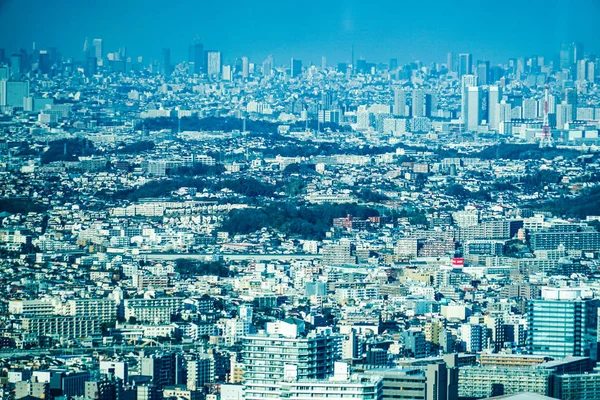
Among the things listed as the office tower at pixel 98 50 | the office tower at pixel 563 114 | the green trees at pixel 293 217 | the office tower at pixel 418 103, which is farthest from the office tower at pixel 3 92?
the office tower at pixel 418 103

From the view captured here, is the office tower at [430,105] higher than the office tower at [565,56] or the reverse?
the reverse

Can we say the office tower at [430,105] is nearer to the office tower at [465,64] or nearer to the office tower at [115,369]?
the office tower at [465,64]

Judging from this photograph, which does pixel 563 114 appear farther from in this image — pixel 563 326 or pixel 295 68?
pixel 563 326

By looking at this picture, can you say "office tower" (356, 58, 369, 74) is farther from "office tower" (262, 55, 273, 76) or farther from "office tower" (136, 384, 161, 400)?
"office tower" (136, 384, 161, 400)

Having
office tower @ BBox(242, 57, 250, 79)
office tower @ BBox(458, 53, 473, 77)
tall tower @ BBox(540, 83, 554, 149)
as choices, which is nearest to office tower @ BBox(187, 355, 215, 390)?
tall tower @ BBox(540, 83, 554, 149)

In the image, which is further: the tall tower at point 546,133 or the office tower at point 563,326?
the tall tower at point 546,133

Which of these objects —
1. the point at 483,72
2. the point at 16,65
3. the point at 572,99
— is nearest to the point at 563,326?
the point at 16,65

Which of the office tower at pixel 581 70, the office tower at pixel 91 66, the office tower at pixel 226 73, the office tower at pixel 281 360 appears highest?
the office tower at pixel 226 73
